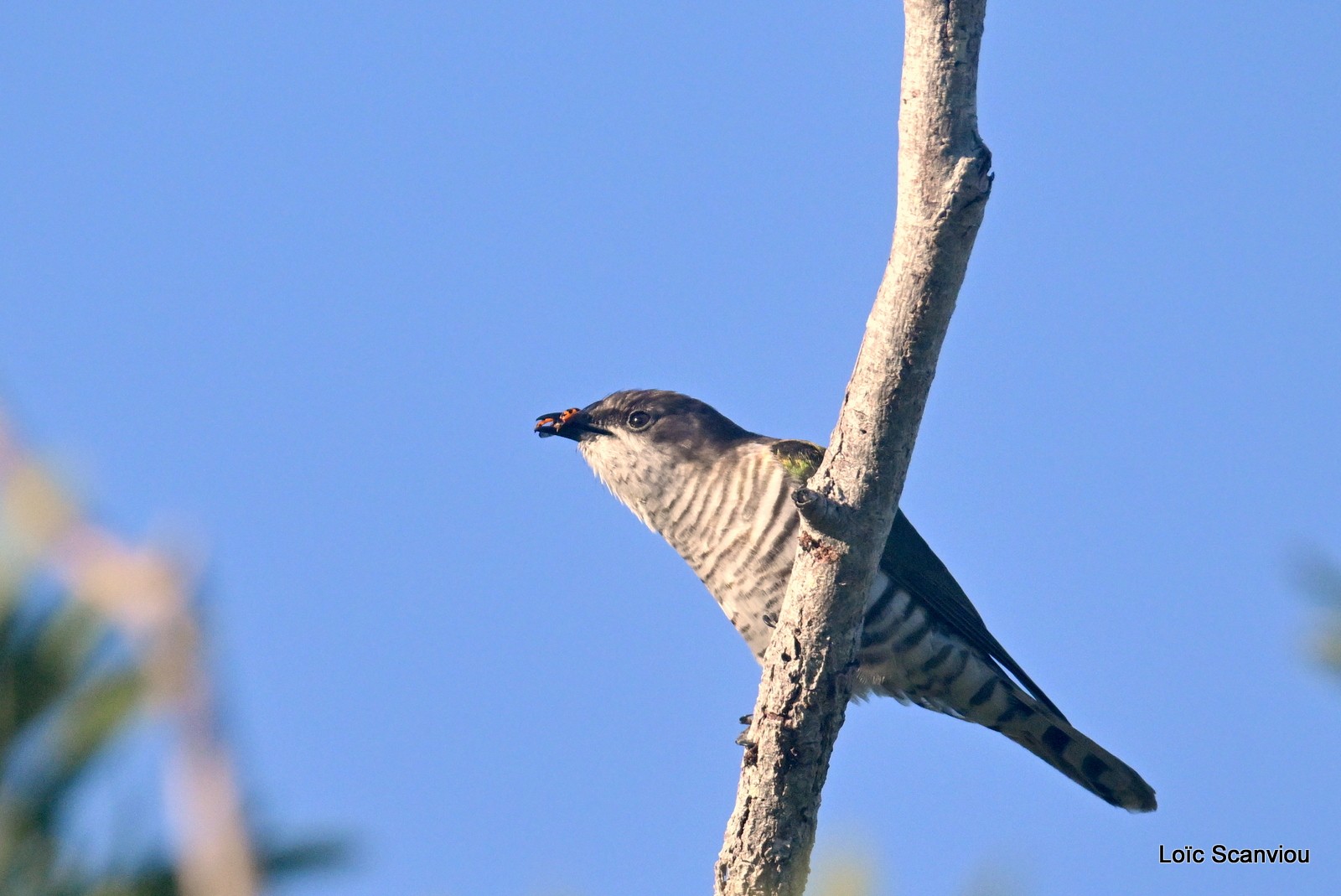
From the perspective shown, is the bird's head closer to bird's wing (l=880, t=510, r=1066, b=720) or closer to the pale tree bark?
bird's wing (l=880, t=510, r=1066, b=720)

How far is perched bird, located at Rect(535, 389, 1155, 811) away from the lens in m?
6.31

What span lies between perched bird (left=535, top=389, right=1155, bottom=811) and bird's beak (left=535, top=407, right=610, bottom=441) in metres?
0.83

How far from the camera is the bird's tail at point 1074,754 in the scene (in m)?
6.29

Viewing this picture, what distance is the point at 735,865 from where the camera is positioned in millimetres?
4367

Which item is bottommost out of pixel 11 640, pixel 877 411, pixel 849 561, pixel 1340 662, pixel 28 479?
pixel 28 479

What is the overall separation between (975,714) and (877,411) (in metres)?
2.91

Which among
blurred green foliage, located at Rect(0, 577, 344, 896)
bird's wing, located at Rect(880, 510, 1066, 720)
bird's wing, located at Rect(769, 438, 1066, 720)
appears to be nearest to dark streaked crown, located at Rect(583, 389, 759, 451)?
bird's wing, located at Rect(769, 438, 1066, 720)

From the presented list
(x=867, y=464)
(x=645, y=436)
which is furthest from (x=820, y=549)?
(x=645, y=436)

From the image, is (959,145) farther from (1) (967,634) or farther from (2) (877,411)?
(1) (967,634)

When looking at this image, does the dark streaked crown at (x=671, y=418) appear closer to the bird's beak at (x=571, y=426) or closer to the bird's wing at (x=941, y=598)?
the bird's beak at (x=571, y=426)

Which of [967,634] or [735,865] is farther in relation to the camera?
[967,634]

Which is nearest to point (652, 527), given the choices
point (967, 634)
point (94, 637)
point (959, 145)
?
point (967, 634)

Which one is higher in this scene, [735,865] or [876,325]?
[876,325]

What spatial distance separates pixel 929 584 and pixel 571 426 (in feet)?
7.61
